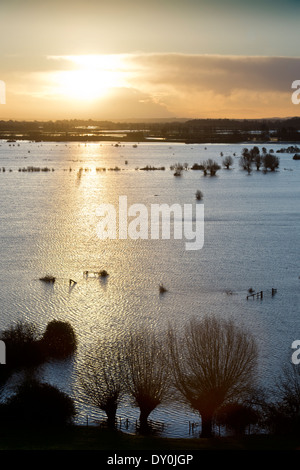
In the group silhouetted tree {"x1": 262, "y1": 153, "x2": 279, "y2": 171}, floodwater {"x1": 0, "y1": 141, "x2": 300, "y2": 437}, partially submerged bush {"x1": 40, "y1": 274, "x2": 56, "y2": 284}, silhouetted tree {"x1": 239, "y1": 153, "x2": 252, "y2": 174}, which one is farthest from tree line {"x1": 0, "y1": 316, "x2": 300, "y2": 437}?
silhouetted tree {"x1": 262, "y1": 153, "x2": 279, "y2": 171}

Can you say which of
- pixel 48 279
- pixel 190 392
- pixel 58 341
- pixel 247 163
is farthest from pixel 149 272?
pixel 247 163

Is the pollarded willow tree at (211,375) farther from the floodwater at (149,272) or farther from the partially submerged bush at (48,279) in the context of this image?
the partially submerged bush at (48,279)

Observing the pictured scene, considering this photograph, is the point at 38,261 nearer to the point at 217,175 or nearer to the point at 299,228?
the point at 299,228

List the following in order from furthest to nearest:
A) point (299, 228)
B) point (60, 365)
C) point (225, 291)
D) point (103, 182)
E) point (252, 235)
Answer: point (103, 182) → point (299, 228) → point (252, 235) → point (225, 291) → point (60, 365)

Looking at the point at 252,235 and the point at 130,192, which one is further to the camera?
the point at 130,192

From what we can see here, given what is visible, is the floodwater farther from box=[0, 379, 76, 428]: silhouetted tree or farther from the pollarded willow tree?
the pollarded willow tree

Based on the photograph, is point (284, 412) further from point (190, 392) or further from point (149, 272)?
point (149, 272)
